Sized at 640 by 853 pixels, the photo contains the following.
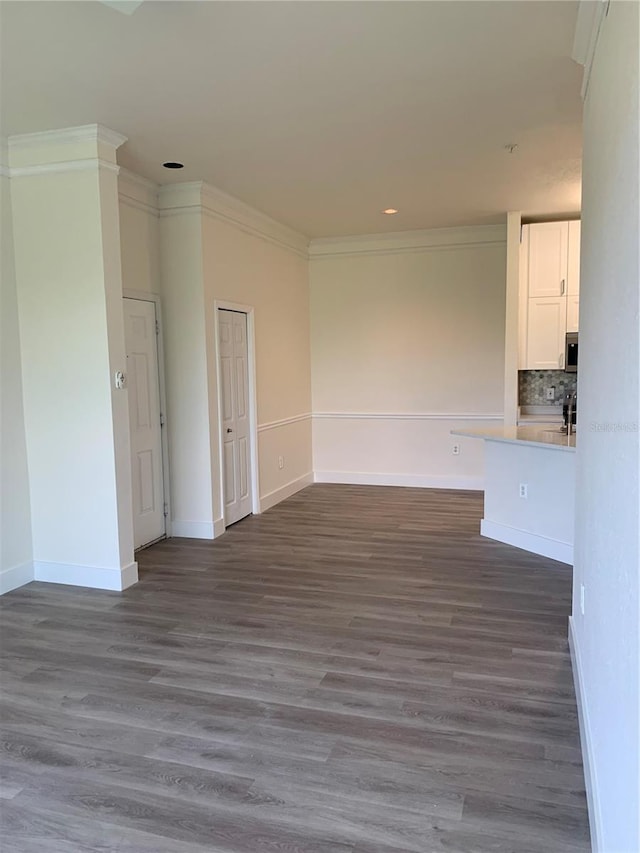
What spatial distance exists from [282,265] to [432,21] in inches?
164

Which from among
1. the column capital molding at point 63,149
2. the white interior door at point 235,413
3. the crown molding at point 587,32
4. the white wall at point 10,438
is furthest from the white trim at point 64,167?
the crown molding at point 587,32

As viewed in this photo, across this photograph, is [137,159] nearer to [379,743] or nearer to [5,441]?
[5,441]

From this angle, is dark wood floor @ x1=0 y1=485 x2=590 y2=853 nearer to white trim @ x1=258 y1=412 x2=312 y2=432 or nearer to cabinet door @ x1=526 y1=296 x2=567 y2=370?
white trim @ x1=258 y1=412 x2=312 y2=432

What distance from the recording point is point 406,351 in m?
7.25

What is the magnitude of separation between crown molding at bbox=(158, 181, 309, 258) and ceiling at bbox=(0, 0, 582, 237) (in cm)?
13

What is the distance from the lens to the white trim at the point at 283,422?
627cm

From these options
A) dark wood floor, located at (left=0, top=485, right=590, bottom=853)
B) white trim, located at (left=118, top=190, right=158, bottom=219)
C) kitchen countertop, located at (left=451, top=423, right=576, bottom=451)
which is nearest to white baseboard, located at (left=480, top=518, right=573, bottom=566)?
dark wood floor, located at (left=0, top=485, right=590, bottom=853)

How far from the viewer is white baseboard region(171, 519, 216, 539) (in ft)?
17.3

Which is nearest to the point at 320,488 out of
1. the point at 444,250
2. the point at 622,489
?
the point at 444,250

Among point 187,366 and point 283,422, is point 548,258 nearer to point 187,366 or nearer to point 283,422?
point 283,422

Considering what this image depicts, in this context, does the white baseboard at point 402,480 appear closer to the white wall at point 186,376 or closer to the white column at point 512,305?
the white column at point 512,305

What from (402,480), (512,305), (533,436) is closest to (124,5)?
(533,436)

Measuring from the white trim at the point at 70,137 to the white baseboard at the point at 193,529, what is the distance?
Answer: 120 inches

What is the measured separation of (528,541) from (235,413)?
285cm
